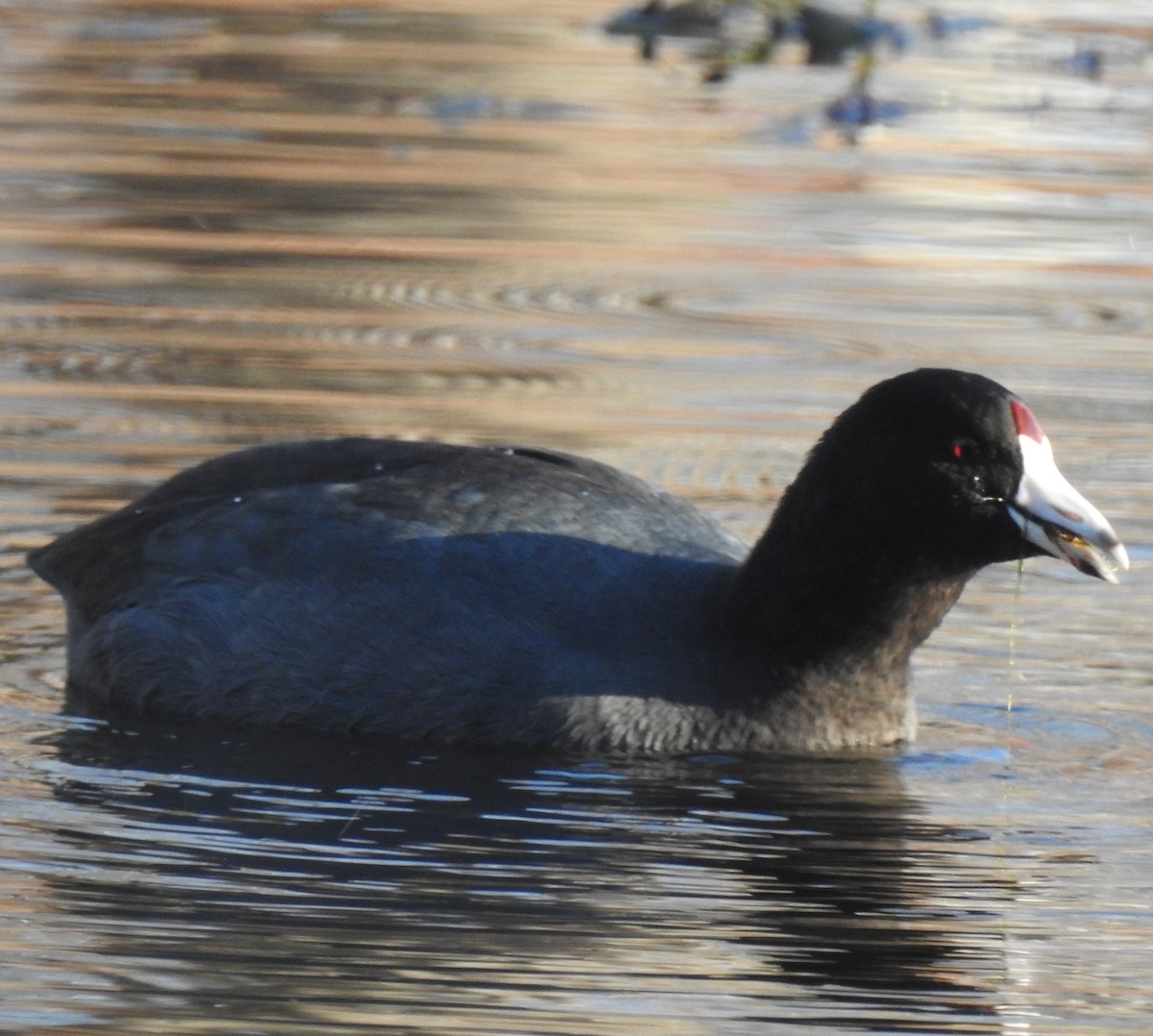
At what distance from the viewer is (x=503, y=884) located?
15.7ft

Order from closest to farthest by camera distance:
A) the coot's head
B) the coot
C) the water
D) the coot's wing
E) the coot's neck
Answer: the water
the coot's head
the coot
the coot's neck
the coot's wing

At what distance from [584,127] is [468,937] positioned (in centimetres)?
935

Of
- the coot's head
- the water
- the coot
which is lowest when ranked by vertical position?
the water

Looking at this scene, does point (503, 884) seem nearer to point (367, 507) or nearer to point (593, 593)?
point (593, 593)

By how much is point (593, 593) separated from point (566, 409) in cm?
279

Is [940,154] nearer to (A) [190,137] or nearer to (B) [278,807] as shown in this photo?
(A) [190,137]

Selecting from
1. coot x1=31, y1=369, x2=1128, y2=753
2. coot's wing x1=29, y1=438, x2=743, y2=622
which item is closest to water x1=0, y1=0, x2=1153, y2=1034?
coot x1=31, y1=369, x2=1128, y2=753

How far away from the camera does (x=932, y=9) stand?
18.1 meters

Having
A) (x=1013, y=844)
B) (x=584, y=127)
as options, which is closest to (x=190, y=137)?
(x=584, y=127)

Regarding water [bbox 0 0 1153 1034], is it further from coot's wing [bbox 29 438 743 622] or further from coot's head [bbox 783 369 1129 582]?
coot's head [bbox 783 369 1129 582]

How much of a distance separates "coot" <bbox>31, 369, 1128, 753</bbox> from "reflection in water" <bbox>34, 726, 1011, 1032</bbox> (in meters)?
0.11

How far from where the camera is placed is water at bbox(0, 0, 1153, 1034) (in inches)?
173

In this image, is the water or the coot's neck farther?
the coot's neck

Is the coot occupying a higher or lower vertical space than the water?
higher
